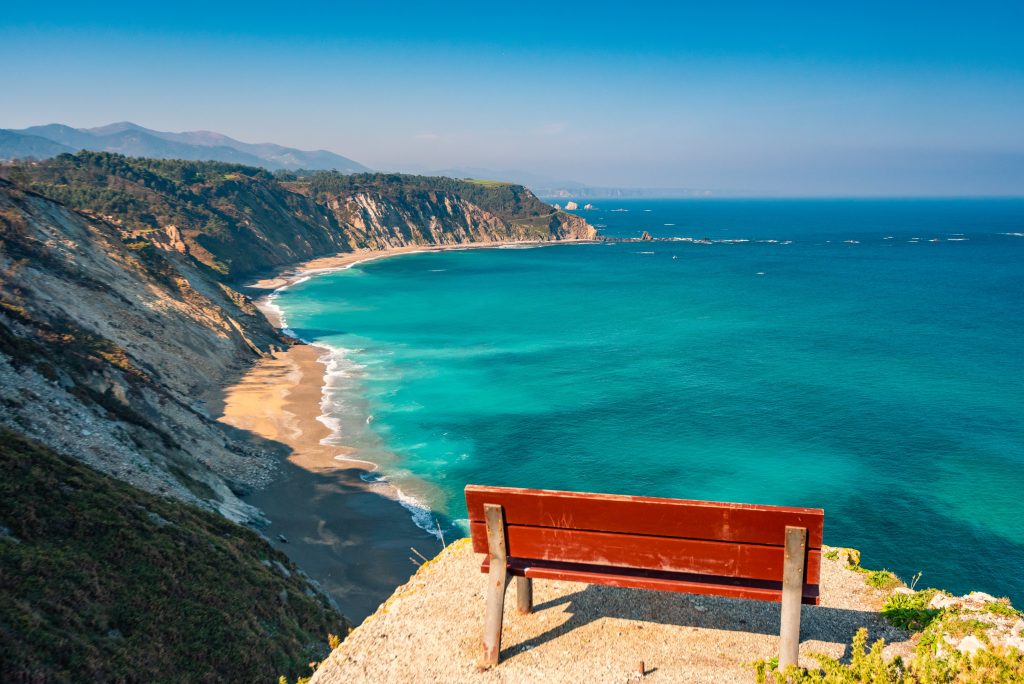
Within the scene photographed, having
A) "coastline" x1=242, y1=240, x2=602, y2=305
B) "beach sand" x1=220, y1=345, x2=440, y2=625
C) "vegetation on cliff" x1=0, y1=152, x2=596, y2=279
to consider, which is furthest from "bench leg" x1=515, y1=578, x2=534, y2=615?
"coastline" x1=242, y1=240, x2=602, y2=305

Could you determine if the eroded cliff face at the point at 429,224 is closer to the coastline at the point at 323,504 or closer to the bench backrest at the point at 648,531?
the coastline at the point at 323,504

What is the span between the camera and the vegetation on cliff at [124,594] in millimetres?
8195

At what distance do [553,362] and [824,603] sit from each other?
145 feet

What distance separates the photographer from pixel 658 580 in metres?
6.38

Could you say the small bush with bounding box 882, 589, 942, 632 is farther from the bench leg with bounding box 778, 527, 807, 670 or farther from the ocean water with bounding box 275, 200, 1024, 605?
the ocean water with bounding box 275, 200, 1024, 605

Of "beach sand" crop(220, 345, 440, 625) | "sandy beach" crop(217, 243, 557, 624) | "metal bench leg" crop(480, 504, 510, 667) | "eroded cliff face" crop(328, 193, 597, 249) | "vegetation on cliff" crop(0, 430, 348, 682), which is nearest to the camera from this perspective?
"metal bench leg" crop(480, 504, 510, 667)

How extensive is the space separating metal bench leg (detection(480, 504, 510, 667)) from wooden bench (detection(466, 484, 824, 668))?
10mm

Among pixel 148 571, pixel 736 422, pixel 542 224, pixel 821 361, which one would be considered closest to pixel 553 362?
pixel 736 422

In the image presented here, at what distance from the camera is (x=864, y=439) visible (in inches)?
1357

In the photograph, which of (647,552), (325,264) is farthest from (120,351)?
(325,264)

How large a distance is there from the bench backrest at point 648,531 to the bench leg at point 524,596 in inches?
37.7

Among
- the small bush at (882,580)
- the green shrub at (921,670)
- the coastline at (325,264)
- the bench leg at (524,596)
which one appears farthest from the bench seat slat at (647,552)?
the coastline at (325,264)

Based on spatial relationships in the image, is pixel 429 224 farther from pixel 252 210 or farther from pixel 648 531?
pixel 648 531

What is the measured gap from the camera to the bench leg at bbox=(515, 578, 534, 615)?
7551 mm
